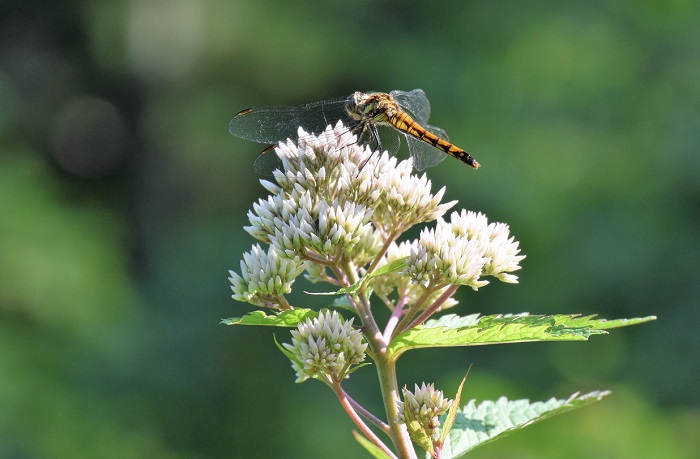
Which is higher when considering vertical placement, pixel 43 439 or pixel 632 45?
pixel 632 45

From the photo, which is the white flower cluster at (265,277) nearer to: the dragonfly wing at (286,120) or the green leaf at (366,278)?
the green leaf at (366,278)

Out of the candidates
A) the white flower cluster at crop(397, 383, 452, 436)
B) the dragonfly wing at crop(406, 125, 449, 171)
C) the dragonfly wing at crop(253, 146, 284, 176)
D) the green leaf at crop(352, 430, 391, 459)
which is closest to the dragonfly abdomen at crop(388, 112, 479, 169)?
the dragonfly wing at crop(406, 125, 449, 171)

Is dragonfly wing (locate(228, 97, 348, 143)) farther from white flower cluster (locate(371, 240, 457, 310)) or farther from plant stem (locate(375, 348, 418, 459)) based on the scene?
plant stem (locate(375, 348, 418, 459))

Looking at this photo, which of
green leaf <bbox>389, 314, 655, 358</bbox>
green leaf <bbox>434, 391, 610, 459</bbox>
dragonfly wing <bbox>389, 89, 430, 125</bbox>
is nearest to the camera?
green leaf <bbox>389, 314, 655, 358</bbox>

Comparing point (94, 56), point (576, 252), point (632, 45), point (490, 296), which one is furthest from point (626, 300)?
point (94, 56)

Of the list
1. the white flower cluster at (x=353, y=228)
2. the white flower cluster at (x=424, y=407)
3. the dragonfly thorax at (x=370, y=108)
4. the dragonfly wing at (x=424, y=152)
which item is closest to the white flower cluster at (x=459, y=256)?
the white flower cluster at (x=353, y=228)

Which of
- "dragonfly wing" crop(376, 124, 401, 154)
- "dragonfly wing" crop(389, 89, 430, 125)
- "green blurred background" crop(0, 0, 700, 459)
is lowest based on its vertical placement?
"green blurred background" crop(0, 0, 700, 459)

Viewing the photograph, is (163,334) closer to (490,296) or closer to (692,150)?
(490,296)
